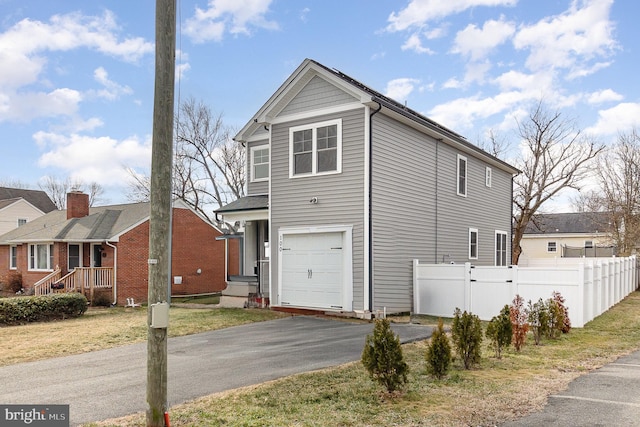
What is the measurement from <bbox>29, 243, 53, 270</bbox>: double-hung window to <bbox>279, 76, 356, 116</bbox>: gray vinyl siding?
15740mm

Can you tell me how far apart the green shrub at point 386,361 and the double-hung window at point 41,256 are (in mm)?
22699

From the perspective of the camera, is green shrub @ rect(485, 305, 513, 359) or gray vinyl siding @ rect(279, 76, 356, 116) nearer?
green shrub @ rect(485, 305, 513, 359)

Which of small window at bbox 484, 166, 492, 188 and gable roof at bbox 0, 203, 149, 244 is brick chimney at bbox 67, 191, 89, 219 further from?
small window at bbox 484, 166, 492, 188

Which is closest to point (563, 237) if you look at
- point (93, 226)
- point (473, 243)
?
point (473, 243)

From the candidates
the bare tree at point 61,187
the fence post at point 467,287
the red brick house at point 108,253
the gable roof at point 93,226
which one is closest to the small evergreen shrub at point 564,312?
the fence post at point 467,287

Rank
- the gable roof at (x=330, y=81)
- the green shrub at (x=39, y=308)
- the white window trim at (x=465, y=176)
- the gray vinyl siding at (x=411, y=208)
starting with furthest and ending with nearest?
the white window trim at (x=465, y=176) < the green shrub at (x=39, y=308) < the gray vinyl siding at (x=411, y=208) < the gable roof at (x=330, y=81)

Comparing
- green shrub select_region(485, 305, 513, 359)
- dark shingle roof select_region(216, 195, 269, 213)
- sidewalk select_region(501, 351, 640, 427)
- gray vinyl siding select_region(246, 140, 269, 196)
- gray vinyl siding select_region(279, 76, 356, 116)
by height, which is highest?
gray vinyl siding select_region(279, 76, 356, 116)

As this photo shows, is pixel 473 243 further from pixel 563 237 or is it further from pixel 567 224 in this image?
pixel 567 224

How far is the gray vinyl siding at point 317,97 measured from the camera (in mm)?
15055

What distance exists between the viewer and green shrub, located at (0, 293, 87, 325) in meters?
15.6

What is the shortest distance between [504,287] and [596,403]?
325 inches

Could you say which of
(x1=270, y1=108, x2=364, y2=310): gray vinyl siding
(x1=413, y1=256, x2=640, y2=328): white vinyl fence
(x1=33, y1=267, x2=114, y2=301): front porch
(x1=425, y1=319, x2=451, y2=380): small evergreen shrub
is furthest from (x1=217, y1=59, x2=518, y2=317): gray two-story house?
(x1=33, y1=267, x2=114, y2=301): front porch

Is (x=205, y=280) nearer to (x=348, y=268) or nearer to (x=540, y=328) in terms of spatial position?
(x=348, y=268)

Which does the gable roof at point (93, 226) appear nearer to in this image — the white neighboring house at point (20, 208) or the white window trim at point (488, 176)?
the white neighboring house at point (20, 208)
